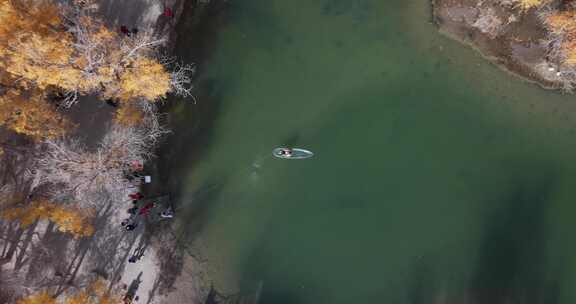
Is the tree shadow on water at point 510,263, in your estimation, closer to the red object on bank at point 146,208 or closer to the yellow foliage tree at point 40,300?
the red object on bank at point 146,208

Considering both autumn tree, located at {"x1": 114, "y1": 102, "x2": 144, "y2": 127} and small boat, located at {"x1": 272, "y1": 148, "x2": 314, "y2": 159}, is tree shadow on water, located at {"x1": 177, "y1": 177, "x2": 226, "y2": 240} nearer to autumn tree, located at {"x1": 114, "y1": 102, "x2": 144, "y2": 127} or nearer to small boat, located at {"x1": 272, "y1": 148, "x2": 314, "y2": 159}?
small boat, located at {"x1": 272, "y1": 148, "x2": 314, "y2": 159}

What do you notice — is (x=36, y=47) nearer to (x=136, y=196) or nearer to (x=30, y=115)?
(x=30, y=115)

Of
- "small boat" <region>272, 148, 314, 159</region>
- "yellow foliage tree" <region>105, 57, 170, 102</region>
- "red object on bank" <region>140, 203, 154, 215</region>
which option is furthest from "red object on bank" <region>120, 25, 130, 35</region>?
"small boat" <region>272, 148, 314, 159</region>

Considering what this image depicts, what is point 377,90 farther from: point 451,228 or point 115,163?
point 115,163

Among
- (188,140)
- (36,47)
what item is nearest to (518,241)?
(188,140)

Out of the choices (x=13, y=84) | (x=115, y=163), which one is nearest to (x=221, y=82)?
(x=115, y=163)

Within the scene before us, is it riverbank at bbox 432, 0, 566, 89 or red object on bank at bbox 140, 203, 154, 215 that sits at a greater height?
riverbank at bbox 432, 0, 566, 89
